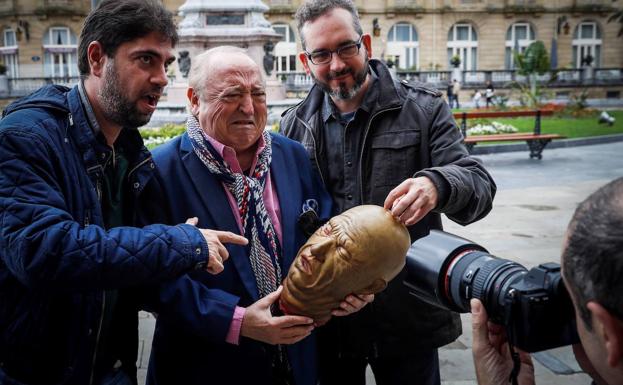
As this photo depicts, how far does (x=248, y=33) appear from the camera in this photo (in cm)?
1493

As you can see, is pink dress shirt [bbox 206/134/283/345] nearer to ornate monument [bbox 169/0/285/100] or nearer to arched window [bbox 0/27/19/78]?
ornate monument [bbox 169/0/285/100]

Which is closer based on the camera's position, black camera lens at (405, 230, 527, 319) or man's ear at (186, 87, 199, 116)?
black camera lens at (405, 230, 527, 319)

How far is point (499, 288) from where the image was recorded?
5.57 ft

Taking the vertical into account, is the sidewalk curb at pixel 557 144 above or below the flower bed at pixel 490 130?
below

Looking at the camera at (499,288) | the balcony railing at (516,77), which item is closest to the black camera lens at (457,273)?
the camera at (499,288)

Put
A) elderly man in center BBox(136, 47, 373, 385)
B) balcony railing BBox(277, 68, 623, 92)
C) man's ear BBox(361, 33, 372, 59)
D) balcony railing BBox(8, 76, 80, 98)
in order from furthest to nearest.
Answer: balcony railing BBox(277, 68, 623, 92) < balcony railing BBox(8, 76, 80, 98) < man's ear BBox(361, 33, 372, 59) < elderly man in center BBox(136, 47, 373, 385)

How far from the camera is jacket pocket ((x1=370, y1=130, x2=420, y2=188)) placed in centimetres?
277

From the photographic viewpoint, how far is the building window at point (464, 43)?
4403cm

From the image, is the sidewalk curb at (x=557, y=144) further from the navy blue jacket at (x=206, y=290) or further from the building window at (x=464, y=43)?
the building window at (x=464, y=43)

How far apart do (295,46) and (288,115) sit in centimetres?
4078

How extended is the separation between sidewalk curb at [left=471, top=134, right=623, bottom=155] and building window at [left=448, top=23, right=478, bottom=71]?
89.6 feet

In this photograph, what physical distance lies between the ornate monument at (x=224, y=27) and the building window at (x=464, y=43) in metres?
31.1

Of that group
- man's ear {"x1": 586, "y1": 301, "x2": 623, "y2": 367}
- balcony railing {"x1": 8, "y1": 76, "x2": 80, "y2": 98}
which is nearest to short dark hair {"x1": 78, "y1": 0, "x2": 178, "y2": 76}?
man's ear {"x1": 586, "y1": 301, "x2": 623, "y2": 367}

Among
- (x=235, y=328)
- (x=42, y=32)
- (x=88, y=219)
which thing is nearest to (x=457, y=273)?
(x=235, y=328)
